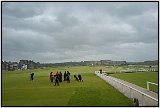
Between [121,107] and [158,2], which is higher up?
[158,2]

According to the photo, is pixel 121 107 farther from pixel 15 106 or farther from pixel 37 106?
pixel 15 106

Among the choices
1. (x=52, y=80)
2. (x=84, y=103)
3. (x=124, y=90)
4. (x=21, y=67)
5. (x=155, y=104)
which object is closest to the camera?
(x=155, y=104)

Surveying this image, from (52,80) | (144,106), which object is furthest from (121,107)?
(52,80)

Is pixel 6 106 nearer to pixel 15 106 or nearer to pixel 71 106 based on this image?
pixel 15 106

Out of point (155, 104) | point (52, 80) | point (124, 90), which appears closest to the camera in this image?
point (155, 104)

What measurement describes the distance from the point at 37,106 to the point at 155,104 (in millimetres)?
5441

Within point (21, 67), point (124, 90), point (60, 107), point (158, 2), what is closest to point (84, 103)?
point (60, 107)

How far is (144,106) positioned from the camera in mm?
12109

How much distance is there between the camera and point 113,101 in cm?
1526

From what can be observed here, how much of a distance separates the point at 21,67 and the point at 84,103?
13044 cm

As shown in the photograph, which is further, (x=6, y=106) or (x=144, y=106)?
(x=6, y=106)

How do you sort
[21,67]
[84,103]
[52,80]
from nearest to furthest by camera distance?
[84,103]
[52,80]
[21,67]

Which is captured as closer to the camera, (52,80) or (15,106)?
(15,106)

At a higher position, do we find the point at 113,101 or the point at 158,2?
the point at 158,2
